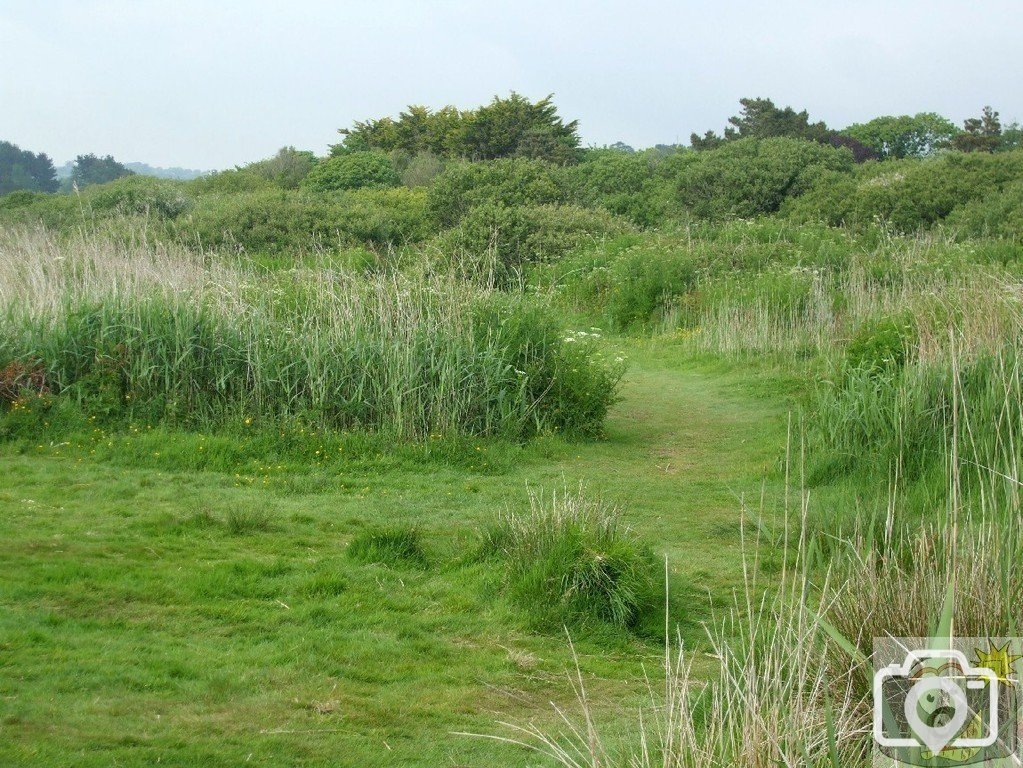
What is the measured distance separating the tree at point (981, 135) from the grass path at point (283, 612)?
147ft

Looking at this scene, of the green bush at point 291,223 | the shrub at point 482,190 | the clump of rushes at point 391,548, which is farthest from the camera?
the shrub at point 482,190

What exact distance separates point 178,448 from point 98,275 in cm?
356

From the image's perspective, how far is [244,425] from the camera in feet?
33.5

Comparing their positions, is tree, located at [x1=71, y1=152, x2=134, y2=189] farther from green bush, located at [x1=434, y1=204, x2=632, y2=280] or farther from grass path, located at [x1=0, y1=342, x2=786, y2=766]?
grass path, located at [x1=0, y1=342, x2=786, y2=766]

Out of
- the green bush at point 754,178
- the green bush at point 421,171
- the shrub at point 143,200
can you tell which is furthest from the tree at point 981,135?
the shrub at point 143,200

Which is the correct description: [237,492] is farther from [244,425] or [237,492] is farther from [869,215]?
[869,215]

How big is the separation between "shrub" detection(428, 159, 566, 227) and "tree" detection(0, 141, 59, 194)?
136ft

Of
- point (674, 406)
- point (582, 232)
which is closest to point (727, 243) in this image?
point (582, 232)

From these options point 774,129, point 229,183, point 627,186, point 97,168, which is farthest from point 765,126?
point 97,168

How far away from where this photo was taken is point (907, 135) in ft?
189

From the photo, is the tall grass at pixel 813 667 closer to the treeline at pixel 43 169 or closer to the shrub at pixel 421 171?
the shrub at pixel 421 171

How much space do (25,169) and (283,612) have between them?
69659 millimetres
